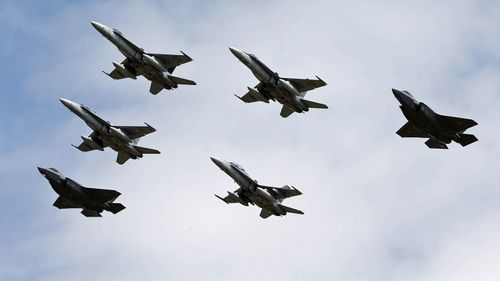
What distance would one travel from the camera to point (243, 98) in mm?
131500

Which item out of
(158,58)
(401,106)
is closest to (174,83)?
(158,58)

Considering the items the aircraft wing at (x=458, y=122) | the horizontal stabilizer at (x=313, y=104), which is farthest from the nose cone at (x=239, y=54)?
the aircraft wing at (x=458, y=122)

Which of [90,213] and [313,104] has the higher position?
[313,104]

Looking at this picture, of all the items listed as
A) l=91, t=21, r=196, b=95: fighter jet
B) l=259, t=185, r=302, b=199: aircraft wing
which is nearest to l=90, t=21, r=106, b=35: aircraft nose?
l=91, t=21, r=196, b=95: fighter jet

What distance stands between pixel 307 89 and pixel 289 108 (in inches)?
152

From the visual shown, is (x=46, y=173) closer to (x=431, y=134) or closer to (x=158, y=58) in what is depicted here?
(x=158, y=58)

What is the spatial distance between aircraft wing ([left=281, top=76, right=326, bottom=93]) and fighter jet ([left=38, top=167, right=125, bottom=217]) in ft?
69.4

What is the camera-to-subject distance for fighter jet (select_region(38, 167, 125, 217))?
400 ft

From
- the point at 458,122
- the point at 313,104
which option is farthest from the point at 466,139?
the point at 313,104

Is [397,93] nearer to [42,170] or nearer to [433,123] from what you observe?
[433,123]

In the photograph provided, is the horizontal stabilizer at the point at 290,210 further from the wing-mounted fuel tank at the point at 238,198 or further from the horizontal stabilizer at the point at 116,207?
the horizontal stabilizer at the point at 116,207

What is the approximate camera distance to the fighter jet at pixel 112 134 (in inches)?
4934

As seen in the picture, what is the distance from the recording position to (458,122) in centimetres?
11344

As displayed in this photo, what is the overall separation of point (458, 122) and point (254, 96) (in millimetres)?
25143
